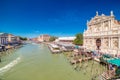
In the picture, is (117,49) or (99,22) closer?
(117,49)

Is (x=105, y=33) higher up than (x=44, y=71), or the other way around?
(x=105, y=33)

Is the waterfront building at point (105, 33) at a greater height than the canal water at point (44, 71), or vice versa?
the waterfront building at point (105, 33)

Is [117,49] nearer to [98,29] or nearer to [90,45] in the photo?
[98,29]

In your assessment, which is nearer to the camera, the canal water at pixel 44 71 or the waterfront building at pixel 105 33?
the canal water at pixel 44 71

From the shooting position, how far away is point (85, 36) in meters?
36.4

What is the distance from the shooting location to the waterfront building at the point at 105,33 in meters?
23.5

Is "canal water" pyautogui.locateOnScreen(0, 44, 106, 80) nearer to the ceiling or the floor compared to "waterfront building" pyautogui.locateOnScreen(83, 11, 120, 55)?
nearer to the floor

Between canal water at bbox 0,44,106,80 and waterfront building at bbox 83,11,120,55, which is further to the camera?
waterfront building at bbox 83,11,120,55

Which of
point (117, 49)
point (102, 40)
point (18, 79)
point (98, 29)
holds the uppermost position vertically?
point (98, 29)

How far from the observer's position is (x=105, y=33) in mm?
26391

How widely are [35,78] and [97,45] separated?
2070cm

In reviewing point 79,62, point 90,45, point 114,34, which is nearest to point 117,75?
point 79,62

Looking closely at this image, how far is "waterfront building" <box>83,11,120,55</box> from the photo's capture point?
23.5 m

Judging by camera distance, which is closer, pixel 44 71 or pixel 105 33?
pixel 44 71
